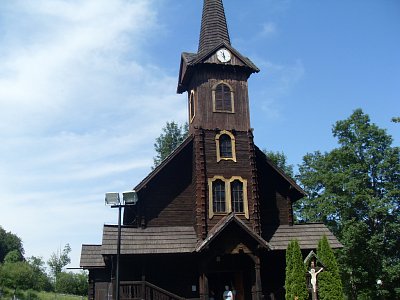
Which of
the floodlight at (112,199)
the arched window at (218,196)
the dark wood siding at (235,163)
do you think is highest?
the dark wood siding at (235,163)

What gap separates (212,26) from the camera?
23.6 m

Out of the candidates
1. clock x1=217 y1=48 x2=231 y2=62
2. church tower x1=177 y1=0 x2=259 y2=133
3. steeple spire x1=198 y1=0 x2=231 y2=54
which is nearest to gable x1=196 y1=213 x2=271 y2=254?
church tower x1=177 y1=0 x2=259 y2=133

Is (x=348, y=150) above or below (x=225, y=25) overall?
below

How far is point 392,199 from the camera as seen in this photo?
1296 inches

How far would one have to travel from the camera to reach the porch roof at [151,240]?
18562 mm

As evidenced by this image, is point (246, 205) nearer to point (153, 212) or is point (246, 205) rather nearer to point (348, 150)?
point (153, 212)

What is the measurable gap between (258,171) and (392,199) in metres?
15.4

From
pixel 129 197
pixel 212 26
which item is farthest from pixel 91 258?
pixel 212 26

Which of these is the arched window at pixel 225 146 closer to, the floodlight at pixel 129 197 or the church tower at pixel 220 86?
the church tower at pixel 220 86

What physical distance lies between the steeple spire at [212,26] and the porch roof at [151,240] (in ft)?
30.6

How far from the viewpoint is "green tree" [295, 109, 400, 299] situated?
3194 cm

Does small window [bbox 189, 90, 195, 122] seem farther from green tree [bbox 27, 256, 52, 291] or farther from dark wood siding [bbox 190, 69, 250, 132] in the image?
green tree [bbox 27, 256, 52, 291]

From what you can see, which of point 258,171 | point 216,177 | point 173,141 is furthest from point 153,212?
point 173,141

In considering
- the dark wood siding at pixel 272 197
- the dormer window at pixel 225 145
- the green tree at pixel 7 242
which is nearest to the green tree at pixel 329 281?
the dark wood siding at pixel 272 197
